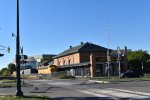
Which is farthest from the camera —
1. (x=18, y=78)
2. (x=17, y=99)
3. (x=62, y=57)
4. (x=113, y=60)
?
(x=62, y=57)

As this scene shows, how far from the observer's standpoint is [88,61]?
331 feet

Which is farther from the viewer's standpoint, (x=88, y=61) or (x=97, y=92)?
(x=88, y=61)

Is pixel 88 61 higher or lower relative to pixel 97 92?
higher

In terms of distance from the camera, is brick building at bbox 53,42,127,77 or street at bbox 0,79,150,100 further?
brick building at bbox 53,42,127,77

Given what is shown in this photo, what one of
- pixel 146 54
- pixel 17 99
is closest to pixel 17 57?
pixel 17 99

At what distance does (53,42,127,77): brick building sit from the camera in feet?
275

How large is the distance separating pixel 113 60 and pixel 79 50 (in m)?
19.7

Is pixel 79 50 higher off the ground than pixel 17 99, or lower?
higher

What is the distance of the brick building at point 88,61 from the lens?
275ft

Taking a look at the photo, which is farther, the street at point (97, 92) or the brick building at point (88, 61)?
the brick building at point (88, 61)

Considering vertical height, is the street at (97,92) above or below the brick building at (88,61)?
below

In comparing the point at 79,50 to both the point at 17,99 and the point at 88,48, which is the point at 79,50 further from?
the point at 17,99

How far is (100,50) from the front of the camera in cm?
10262

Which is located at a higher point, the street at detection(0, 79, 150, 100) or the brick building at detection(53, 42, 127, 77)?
the brick building at detection(53, 42, 127, 77)
